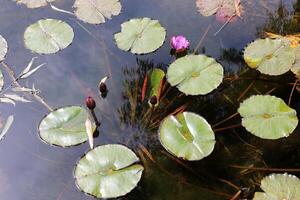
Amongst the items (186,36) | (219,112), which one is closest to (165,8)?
(186,36)

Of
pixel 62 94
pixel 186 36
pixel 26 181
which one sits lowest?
pixel 26 181

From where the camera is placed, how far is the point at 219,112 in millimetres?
2309

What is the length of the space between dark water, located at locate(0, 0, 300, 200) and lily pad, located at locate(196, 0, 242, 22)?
0.16ft

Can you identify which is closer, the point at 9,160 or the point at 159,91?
the point at 9,160

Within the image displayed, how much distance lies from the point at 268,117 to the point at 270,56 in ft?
1.42

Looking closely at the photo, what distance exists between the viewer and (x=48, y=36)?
2635 millimetres

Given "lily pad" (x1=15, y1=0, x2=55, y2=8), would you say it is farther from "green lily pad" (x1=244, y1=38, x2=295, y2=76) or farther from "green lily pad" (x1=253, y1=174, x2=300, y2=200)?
"green lily pad" (x1=253, y1=174, x2=300, y2=200)

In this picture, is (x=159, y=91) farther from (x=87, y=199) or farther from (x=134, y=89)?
(x=87, y=199)

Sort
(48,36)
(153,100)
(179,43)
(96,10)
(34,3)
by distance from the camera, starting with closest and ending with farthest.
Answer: (153,100) → (179,43) → (48,36) → (96,10) → (34,3)

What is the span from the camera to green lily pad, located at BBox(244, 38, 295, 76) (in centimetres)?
236

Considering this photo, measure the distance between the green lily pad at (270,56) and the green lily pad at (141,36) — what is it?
53 cm

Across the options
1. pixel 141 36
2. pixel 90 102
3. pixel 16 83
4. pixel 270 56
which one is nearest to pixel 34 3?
pixel 16 83

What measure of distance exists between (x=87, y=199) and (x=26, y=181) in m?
0.34

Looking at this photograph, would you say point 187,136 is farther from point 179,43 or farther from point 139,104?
point 179,43
